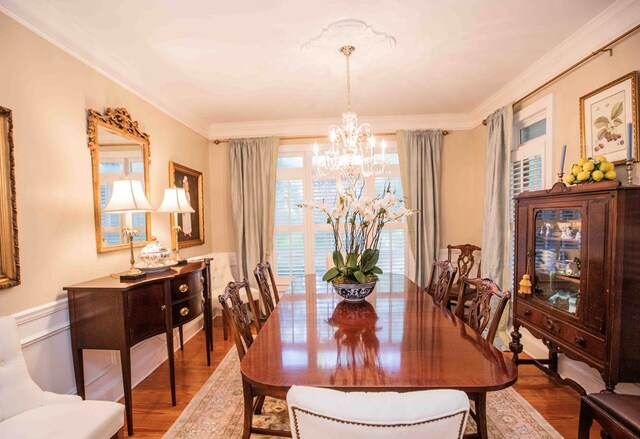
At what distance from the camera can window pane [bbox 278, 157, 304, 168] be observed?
425cm

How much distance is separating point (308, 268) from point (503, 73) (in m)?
3.10

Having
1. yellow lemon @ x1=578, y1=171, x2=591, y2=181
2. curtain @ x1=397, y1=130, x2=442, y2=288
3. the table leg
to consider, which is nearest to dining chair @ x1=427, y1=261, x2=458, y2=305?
yellow lemon @ x1=578, y1=171, x2=591, y2=181

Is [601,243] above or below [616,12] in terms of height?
below

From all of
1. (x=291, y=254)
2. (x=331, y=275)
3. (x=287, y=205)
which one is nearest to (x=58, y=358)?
(x=331, y=275)

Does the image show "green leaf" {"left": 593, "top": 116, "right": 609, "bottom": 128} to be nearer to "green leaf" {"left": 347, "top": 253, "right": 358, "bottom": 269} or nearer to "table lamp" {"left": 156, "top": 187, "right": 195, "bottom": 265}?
"green leaf" {"left": 347, "top": 253, "right": 358, "bottom": 269}

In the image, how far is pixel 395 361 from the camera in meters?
1.22

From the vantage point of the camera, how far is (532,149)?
9.51ft

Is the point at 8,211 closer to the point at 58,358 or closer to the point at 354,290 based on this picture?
the point at 58,358

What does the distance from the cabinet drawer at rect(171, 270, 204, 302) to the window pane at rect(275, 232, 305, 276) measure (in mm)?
1656

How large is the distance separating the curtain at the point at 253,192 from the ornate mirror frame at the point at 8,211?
2538 mm

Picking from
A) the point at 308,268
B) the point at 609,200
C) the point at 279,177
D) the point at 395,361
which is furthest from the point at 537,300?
the point at 279,177

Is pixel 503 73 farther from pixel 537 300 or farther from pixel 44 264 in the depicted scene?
pixel 44 264

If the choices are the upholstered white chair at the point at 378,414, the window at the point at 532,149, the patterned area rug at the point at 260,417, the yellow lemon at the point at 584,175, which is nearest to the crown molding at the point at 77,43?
the upholstered white chair at the point at 378,414

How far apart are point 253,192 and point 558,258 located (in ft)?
10.8
